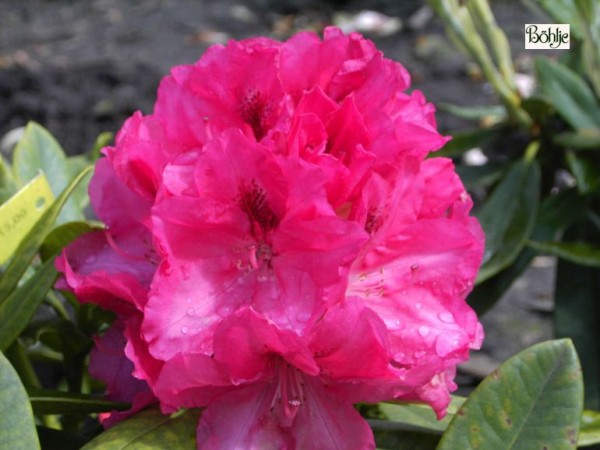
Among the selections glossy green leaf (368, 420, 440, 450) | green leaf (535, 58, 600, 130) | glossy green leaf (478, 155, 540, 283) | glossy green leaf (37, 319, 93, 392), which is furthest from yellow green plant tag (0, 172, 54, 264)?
green leaf (535, 58, 600, 130)

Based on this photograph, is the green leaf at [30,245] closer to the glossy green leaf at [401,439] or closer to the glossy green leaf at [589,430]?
the glossy green leaf at [401,439]

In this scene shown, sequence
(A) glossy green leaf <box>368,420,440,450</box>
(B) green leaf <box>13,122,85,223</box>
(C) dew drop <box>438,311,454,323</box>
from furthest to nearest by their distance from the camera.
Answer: (B) green leaf <box>13,122,85,223</box>, (A) glossy green leaf <box>368,420,440,450</box>, (C) dew drop <box>438,311,454,323</box>

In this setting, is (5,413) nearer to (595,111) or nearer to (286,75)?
(286,75)

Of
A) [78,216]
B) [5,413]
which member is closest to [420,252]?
[5,413]

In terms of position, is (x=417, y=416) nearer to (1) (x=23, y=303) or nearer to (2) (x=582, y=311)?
(1) (x=23, y=303)

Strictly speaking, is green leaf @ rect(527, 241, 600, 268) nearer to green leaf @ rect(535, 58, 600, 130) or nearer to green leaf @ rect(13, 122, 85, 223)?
green leaf @ rect(535, 58, 600, 130)

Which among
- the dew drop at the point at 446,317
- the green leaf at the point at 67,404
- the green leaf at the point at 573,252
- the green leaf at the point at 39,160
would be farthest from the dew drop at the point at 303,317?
the green leaf at the point at 573,252
